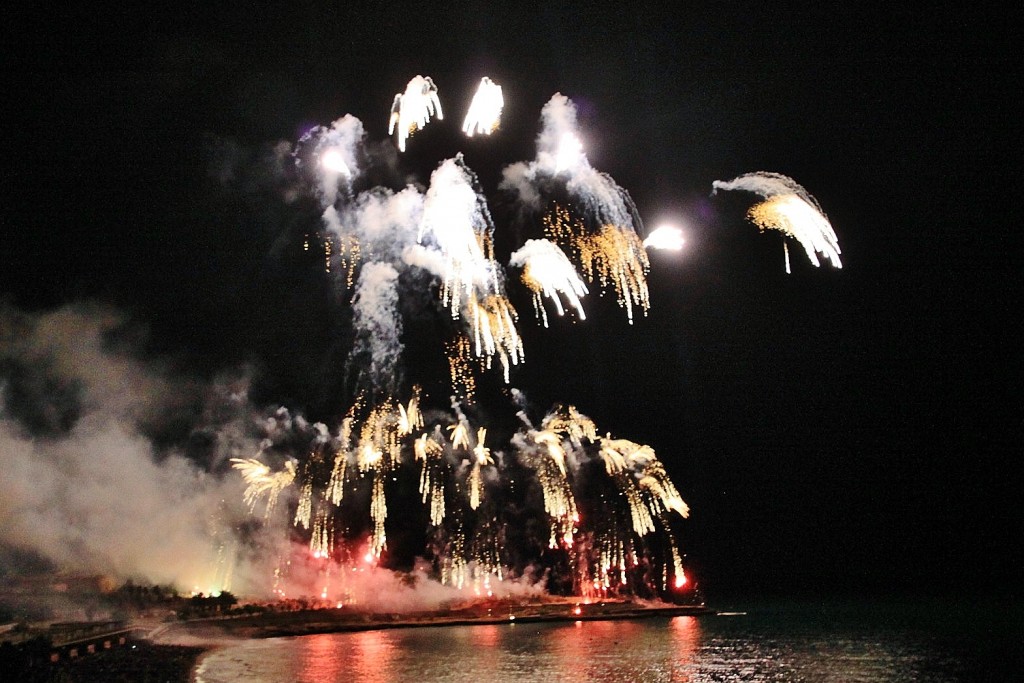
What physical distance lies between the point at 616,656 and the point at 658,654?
2.14 m

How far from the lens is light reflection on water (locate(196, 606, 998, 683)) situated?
22250 millimetres

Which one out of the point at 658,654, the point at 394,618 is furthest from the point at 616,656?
the point at 394,618

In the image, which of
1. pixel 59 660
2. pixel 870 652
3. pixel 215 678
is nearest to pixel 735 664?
pixel 870 652

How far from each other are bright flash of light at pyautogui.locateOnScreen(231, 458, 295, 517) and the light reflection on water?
34.8 feet

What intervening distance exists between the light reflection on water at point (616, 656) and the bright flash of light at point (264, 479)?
10606mm

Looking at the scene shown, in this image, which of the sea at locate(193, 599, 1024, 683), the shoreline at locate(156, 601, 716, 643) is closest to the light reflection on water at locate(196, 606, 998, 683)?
the sea at locate(193, 599, 1024, 683)

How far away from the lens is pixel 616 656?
28703 mm

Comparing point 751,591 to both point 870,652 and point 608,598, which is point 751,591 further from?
point 870,652

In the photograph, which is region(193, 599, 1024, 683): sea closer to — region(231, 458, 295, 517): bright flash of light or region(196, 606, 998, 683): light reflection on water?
region(196, 606, 998, 683): light reflection on water

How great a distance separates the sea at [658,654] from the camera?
2230 cm

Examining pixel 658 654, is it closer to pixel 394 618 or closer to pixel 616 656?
pixel 616 656

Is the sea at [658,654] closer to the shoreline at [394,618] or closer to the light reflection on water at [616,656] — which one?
the light reflection on water at [616,656]

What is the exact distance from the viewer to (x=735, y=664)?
84.4 feet

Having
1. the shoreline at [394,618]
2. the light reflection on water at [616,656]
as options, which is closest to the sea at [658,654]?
the light reflection on water at [616,656]
